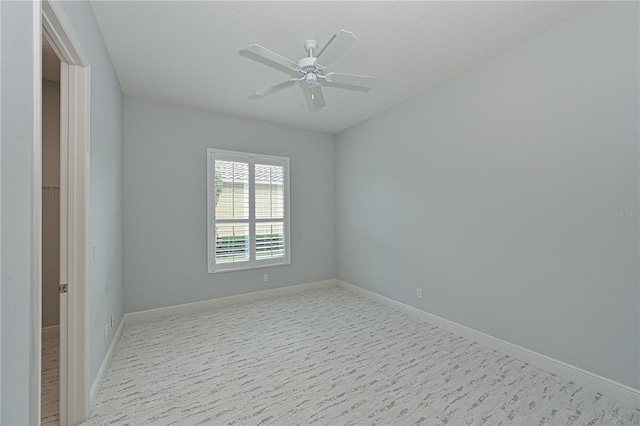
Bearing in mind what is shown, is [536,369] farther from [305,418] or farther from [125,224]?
[125,224]

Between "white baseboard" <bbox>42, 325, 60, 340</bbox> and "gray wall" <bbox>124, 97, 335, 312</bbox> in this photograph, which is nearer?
"white baseboard" <bbox>42, 325, 60, 340</bbox>

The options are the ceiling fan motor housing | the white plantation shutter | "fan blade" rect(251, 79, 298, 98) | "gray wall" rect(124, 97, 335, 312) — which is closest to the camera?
the ceiling fan motor housing

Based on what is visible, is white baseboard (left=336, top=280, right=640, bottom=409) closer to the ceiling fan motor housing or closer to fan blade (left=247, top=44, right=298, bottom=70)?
the ceiling fan motor housing

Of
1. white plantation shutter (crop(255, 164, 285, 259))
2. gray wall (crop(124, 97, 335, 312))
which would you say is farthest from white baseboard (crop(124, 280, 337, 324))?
white plantation shutter (crop(255, 164, 285, 259))

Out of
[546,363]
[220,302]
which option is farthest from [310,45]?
[220,302]

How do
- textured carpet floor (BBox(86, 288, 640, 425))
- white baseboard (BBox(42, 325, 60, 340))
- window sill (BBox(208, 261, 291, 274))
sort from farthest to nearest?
window sill (BBox(208, 261, 291, 274)), white baseboard (BBox(42, 325, 60, 340)), textured carpet floor (BBox(86, 288, 640, 425))

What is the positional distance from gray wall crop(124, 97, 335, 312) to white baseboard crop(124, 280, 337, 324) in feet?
0.22

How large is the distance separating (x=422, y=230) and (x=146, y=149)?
3.73 m

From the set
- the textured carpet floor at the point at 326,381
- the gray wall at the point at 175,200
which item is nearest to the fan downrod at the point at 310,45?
the gray wall at the point at 175,200

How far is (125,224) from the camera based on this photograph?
11.8 ft

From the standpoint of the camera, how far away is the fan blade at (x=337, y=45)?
6.14 ft

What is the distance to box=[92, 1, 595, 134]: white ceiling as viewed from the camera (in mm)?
2154

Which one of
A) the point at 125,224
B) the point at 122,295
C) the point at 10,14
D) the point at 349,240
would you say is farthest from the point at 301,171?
the point at 10,14

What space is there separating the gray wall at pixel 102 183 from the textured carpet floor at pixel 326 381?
1.47ft
